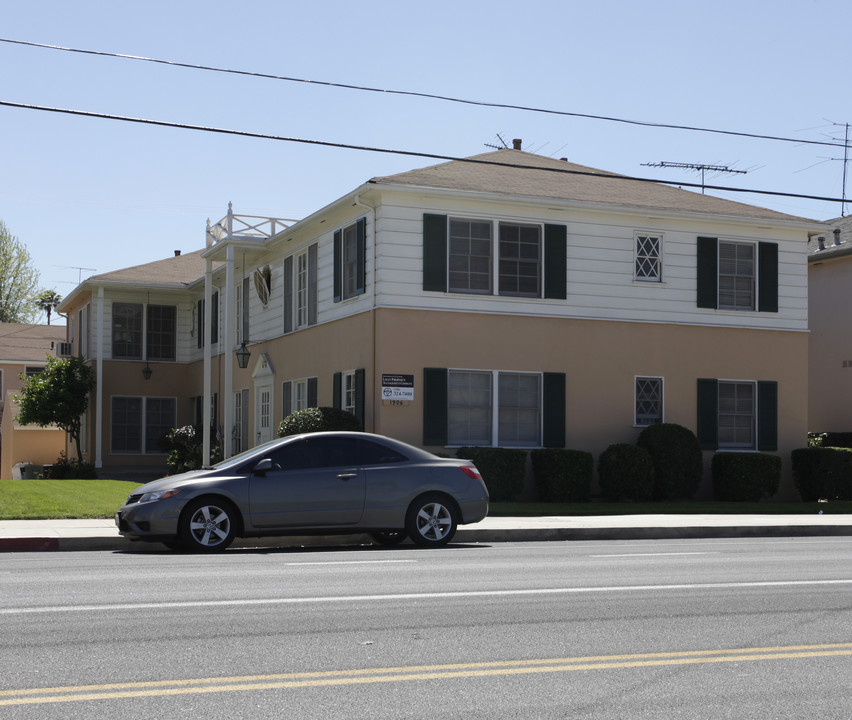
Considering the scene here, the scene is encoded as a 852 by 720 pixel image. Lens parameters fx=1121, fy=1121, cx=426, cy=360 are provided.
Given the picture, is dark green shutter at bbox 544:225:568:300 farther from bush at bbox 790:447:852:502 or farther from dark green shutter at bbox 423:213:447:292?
bush at bbox 790:447:852:502

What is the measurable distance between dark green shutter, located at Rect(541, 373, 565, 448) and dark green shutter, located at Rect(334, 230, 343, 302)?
4.90 metres

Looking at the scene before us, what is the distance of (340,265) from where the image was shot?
24.5 m

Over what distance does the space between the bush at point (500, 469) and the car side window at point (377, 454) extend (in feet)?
23.6

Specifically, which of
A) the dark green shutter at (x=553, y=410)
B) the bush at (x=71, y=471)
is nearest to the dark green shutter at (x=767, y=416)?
the dark green shutter at (x=553, y=410)

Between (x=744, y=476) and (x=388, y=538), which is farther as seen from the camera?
(x=744, y=476)

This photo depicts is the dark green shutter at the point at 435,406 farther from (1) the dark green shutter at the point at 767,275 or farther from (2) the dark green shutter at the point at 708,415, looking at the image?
(1) the dark green shutter at the point at 767,275

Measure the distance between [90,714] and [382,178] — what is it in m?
17.6

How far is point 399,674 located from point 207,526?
25.2ft

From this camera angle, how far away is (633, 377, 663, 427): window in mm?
A: 24594

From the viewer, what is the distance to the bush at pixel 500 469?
22.0 meters

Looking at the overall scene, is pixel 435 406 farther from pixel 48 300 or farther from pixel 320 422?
pixel 48 300

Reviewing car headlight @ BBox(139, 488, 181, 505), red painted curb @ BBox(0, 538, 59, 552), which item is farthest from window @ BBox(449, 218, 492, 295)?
red painted curb @ BBox(0, 538, 59, 552)

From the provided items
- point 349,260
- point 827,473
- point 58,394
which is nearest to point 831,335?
point 827,473

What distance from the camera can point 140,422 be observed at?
37.6m
